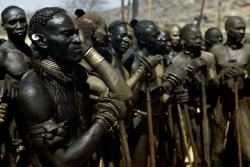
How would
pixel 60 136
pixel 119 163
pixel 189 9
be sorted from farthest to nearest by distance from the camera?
pixel 189 9 → pixel 119 163 → pixel 60 136

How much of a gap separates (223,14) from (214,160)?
22.1 meters

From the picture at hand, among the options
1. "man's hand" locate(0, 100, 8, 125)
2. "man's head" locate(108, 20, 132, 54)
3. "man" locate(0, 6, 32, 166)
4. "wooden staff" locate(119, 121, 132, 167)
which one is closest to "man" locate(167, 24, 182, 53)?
"man's head" locate(108, 20, 132, 54)

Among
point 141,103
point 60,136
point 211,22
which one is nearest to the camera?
point 60,136

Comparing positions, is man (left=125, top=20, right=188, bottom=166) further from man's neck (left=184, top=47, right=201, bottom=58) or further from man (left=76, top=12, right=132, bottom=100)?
man (left=76, top=12, right=132, bottom=100)

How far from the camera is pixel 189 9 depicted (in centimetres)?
3288

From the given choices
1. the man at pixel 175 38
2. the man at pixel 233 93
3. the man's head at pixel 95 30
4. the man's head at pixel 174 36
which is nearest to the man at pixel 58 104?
the man's head at pixel 95 30

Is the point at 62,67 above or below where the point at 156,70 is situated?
above

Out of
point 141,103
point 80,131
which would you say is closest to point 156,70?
point 141,103

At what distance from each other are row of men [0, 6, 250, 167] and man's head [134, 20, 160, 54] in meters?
0.02

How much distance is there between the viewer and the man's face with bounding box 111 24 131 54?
727cm

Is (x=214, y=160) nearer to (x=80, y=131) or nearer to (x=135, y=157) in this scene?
(x=135, y=157)

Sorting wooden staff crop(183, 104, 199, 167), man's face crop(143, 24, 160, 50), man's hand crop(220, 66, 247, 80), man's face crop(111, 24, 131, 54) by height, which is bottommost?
wooden staff crop(183, 104, 199, 167)

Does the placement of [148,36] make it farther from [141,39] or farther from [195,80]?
[195,80]

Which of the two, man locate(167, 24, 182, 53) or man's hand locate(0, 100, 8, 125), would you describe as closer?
man's hand locate(0, 100, 8, 125)
